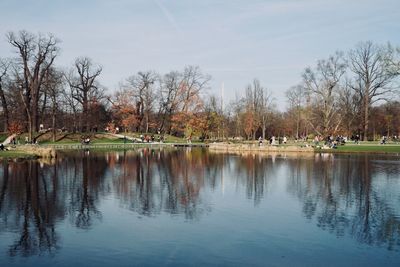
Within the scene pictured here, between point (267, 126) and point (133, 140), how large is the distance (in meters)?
29.6

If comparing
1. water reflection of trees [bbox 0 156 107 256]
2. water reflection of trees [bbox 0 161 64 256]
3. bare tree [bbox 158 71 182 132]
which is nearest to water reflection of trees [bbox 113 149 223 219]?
water reflection of trees [bbox 0 156 107 256]

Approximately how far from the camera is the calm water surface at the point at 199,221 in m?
9.91

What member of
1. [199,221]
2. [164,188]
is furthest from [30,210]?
[164,188]

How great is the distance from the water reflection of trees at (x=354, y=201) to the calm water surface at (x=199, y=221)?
0.04 metres

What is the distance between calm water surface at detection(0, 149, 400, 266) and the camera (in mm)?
9906

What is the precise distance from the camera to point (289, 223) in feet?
43.1

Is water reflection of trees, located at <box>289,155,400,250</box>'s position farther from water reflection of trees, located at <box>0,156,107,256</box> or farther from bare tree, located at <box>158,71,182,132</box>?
bare tree, located at <box>158,71,182,132</box>

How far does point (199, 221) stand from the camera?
13.4 metres

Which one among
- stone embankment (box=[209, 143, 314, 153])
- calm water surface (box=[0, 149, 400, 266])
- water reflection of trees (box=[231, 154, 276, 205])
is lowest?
calm water surface (box=[0, 149, 400, 266])

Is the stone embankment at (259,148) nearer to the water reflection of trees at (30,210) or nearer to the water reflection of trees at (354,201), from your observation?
the water reflection of trees at (354,201)

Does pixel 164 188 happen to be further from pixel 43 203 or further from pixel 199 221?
pixel 199 221

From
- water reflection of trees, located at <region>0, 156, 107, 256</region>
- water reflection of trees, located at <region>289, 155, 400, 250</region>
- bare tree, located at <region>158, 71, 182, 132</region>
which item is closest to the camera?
water reflection of trees, located at <region>0, 156, 107, 256</region>

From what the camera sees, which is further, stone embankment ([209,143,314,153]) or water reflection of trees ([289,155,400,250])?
stone embankment ([209,143,314,153])

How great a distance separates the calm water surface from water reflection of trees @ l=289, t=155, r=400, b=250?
0.12ft
